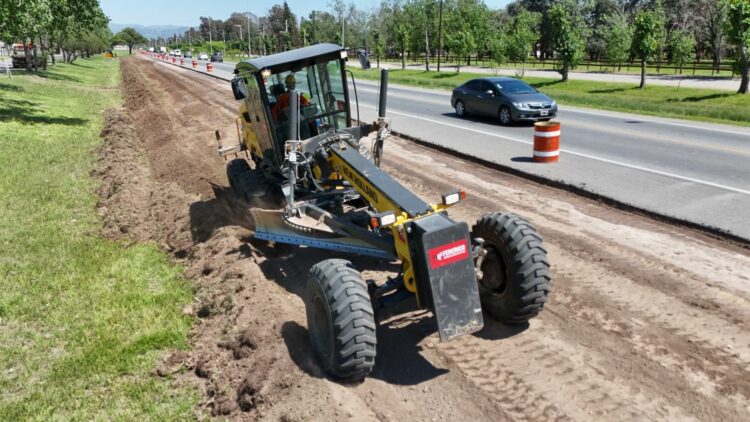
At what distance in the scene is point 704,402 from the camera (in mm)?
4656

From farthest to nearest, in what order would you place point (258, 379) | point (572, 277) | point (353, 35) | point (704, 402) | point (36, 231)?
point (353, 35) → point (36, 231) → point (572, 277) → point (258, 379) → point (704, 402)

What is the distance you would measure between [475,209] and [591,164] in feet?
15.3

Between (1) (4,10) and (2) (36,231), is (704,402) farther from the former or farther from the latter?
(1) (4,10)

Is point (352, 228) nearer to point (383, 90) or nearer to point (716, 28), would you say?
point (383, 90)

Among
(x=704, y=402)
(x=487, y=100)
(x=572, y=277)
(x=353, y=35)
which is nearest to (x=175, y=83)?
(x=487, y=100)

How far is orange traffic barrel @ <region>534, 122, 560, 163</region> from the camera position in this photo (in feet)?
42.6

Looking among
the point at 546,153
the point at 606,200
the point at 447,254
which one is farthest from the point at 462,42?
the point at 447,254

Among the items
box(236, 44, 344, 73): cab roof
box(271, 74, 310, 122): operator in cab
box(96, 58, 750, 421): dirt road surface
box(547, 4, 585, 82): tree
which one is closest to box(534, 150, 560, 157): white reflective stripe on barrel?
box(96, 58, 750, 421): dirt road surface

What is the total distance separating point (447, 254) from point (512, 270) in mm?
1081

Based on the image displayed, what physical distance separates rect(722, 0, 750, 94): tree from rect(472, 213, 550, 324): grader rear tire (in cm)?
2543

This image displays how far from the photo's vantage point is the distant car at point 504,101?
758 inches

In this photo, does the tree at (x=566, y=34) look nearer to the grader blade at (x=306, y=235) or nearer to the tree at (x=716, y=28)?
the tree at (x=716, y=28)

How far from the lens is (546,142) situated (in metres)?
13.0

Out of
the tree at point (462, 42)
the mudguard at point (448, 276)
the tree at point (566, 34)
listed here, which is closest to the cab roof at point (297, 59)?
the mudguard at point (448, 276)
